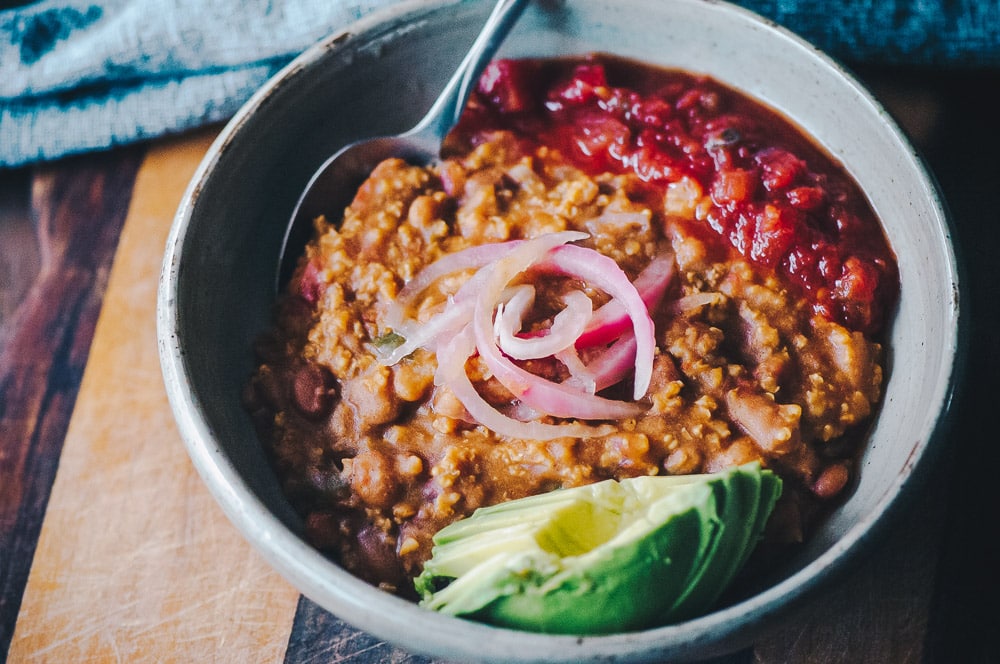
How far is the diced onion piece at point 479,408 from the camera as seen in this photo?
2.60 m

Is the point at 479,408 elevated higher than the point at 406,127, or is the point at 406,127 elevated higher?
the point at 406,127

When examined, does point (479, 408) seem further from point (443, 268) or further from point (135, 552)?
point (135, 552)

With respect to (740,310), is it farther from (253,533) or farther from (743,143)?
(253,533)

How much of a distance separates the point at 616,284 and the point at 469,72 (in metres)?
1.03

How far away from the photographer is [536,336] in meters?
2.71

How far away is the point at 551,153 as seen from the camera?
3.22 meters

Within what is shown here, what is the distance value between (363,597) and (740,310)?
1452mm

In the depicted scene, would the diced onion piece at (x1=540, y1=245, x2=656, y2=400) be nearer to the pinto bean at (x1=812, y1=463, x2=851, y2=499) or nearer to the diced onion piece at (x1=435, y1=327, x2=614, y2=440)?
the diced onion piece at (x1=435, y1=327, x2=614, y2=440)

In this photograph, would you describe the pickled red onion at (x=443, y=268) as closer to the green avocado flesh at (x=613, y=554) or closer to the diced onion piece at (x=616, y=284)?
the diced onion piece at (x=616, y=284)

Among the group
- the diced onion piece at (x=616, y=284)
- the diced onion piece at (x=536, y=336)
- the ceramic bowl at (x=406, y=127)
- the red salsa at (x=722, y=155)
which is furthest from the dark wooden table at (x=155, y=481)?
the diced onion piece at (x=536, y=336)

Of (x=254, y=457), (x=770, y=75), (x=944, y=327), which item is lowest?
(x=254, y=457)

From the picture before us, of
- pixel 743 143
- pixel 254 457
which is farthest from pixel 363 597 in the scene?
pixel 743 143

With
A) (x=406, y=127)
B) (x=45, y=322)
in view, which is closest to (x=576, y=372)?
(x=406, y=127)

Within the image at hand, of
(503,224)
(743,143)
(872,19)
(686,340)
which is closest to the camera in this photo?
(686,340)
